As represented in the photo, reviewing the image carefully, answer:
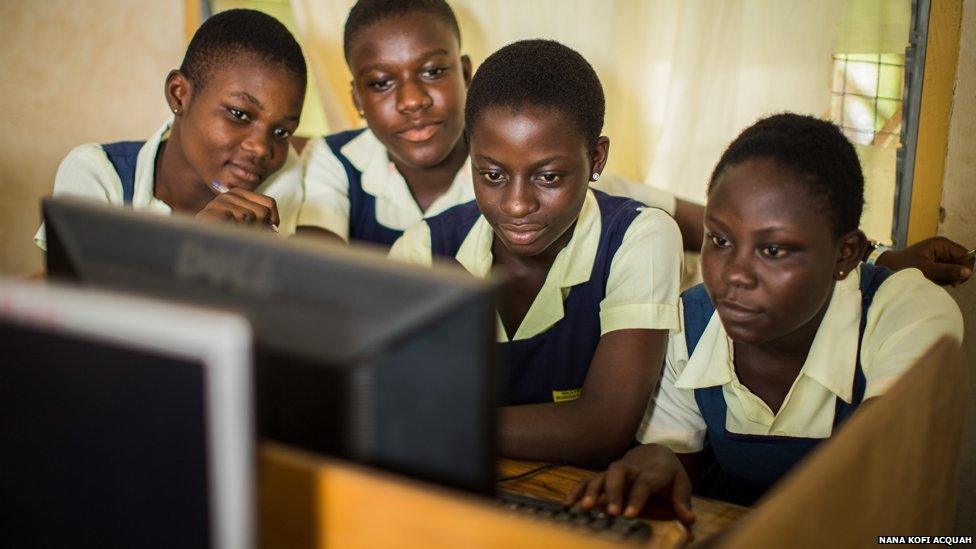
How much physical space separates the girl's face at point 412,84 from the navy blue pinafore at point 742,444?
0.80 metres

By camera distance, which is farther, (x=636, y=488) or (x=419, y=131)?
(x=419, y=131)

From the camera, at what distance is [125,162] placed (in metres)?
1.93

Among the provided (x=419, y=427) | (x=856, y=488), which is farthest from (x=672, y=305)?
(x=419, y=427)

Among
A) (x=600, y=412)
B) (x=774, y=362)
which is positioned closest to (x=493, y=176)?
(x=600, y=412)

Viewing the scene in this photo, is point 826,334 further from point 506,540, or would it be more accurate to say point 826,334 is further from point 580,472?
point 506,540

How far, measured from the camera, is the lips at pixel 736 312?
134 centimetres

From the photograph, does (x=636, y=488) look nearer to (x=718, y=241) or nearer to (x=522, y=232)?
(x=718, y=241)

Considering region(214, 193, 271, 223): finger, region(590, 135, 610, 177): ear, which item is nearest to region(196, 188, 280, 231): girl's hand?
region(214, 193, 271, 223): finger

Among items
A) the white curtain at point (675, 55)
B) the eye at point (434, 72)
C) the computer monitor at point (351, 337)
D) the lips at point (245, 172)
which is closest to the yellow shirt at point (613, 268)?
the lips at point (245, 172)

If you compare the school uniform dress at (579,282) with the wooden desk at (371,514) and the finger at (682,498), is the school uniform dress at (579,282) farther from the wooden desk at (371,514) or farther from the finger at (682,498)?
the wooden desk at (371,514)

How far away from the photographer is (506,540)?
1.91 ft

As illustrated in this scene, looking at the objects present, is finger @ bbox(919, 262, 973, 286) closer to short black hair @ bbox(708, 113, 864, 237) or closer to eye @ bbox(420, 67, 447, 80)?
short black hair @ bbox(708, 113, 864, 237)

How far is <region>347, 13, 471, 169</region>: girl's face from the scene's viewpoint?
2.02 meters

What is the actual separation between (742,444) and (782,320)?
0.71 ft
